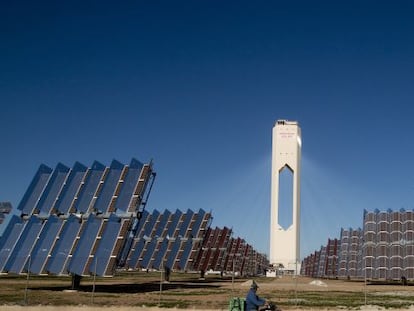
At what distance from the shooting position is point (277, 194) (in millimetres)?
113812

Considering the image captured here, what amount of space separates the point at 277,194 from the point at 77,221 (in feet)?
267

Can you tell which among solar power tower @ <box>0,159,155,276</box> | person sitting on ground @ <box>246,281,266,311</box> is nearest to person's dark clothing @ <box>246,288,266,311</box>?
person sitting on ground @ <box>246,281,266,311</box>

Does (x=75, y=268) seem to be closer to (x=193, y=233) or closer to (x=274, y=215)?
(x=193, y=233)

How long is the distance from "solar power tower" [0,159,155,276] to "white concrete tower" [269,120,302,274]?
77949 mm

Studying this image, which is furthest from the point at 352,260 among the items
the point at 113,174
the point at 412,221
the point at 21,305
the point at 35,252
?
the point at 21,305

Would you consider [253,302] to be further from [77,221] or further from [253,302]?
[77,221]

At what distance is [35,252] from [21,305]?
8.84 m

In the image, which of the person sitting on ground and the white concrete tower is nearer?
the person sitting on ground

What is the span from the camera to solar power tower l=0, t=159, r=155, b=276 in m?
33.8

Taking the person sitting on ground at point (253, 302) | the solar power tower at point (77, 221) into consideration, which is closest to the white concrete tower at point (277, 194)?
the solar power tower at point (77, 221)

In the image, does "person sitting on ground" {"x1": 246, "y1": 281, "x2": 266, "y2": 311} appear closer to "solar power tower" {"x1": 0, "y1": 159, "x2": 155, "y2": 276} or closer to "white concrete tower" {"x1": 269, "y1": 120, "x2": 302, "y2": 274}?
"solar power tower" {"x1": 0, "y1": 159, "x2": 155, "y2": 276}

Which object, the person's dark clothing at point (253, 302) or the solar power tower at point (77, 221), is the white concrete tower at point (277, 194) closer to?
the solar power tower at point (77, 221)

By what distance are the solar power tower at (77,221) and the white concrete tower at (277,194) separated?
77.9 metres

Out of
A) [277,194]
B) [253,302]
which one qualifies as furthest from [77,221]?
[277,194]
